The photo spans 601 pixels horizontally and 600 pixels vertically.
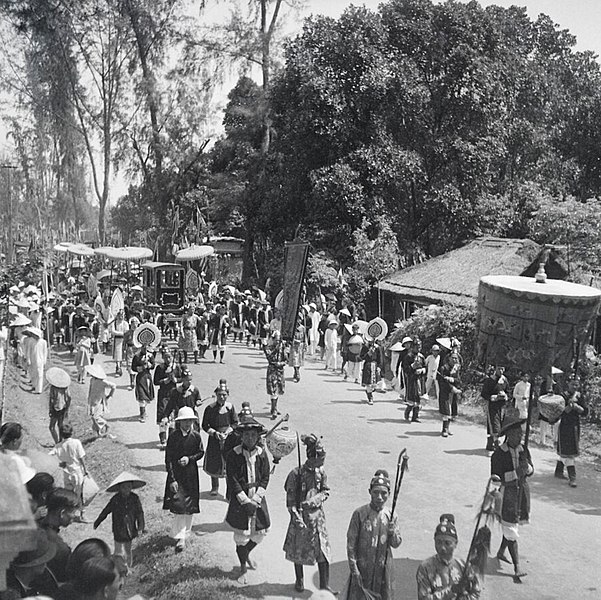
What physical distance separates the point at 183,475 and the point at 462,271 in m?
13.9

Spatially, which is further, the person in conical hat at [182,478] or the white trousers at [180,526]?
the white trousers at [180,526]

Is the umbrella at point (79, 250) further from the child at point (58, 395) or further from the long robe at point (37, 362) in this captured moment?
the child at point (58, 395)

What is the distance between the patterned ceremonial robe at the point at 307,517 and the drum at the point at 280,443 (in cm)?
36

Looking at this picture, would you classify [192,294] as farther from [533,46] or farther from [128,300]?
[533,46]

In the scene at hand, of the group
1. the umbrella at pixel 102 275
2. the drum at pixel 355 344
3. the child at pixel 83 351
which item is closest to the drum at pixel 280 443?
the drum at pixel 355 344

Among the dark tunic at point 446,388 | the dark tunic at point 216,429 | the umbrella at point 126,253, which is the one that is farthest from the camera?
the umbrella at point 126,253

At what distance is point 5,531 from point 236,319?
1896 centimetres

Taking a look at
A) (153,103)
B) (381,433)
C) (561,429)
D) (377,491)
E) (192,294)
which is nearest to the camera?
(377,491)

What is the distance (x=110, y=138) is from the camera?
34500 mm

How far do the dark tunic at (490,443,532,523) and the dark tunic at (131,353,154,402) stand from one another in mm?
7152

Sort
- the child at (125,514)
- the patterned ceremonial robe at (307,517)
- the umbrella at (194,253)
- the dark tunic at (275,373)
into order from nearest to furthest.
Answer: the patterned ceremonial robe at (307,517), the child at (125,514), the dark tunic at (275,373), the umbrella at (194,253)

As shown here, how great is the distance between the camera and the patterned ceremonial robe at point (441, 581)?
5.23 meters

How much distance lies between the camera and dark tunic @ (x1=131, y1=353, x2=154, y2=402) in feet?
41.9

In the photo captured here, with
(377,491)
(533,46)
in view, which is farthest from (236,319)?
(533,46)
